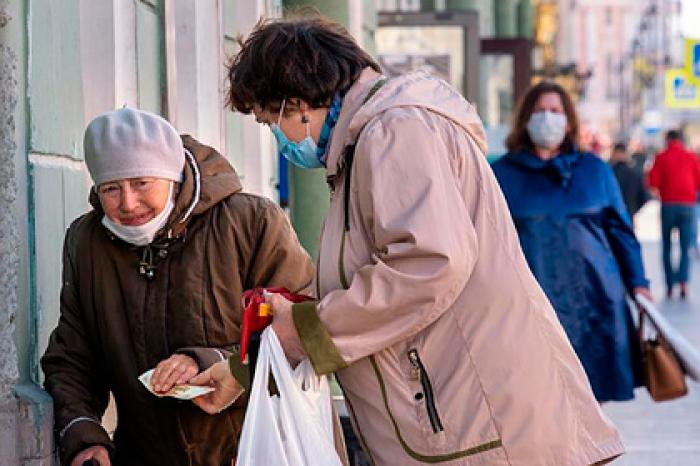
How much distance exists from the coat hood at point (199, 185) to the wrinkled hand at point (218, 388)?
0.37 metres

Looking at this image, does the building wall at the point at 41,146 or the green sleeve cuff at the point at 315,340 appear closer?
the green sleeve cuff at the point at 315,340

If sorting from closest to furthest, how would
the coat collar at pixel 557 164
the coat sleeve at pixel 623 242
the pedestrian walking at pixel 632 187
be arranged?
1. the coat sleeve at pixel 623 242
2. the coat collar at pixel 557 164
3. the pedestrian walking at pixel 632 187

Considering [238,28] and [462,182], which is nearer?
[462,182]

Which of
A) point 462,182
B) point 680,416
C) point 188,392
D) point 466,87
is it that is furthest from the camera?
point 466,87

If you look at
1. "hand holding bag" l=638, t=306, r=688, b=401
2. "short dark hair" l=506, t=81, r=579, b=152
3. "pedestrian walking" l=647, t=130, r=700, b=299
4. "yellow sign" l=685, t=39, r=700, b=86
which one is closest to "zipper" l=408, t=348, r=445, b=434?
"hand holding bag" l=638, t=306, r=688, b=401

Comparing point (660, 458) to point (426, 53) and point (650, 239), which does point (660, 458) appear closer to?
point (426, 53)

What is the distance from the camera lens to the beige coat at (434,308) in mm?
3320

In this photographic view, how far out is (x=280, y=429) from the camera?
351 centimetres

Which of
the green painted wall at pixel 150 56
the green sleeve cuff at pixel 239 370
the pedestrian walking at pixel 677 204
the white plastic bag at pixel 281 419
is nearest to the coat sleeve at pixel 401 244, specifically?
the white plastic bag at pixel 281 419

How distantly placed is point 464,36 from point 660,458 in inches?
231

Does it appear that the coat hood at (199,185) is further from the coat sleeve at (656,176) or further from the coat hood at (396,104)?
the coat sleeve at (656,176)

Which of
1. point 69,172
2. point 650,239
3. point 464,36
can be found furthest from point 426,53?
point 650,239

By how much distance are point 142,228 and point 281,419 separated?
26.9 inches

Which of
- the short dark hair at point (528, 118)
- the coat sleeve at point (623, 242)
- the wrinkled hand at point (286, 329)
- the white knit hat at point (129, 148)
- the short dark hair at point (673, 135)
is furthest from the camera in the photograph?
the short dark hair at point (673, 135)
